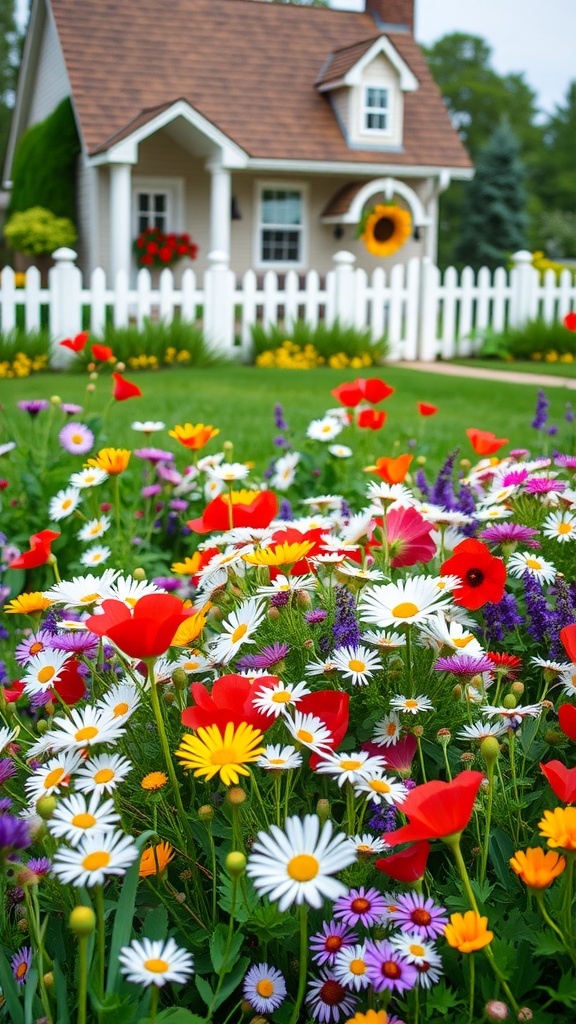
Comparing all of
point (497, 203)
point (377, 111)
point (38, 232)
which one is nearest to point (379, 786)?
point (38, 232)

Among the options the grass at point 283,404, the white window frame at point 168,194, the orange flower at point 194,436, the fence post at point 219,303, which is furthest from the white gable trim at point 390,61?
the orange flower at point 194,436

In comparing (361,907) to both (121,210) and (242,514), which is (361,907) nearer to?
(242,514)

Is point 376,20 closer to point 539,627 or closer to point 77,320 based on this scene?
point 77,320

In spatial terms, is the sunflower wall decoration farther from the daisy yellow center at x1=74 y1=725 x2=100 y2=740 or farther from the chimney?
the daisy yellow center at x1=74 y1=725 x2=100 y2=740

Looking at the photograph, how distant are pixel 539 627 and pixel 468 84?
1987 inches

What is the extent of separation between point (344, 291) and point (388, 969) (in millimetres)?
11668

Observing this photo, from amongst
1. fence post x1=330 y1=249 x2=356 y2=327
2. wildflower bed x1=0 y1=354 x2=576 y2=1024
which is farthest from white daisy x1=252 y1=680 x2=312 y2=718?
fence post x1=330 y1=249 x2=356 y2=327

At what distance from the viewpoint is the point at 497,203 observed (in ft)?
93.4

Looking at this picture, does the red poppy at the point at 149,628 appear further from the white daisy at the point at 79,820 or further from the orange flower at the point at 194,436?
the orange flower at the point at 194,436

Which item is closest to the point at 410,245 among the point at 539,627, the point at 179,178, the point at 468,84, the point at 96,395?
the point at 179,178

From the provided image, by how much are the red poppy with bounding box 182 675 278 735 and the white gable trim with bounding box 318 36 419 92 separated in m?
16.8

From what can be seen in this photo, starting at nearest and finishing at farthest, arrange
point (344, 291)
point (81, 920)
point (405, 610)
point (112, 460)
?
point (81, 920)
point (405, 610)
point (112, 460)
point (344, 291)

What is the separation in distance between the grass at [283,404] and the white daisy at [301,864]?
111 inches

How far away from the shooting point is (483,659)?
152cm
